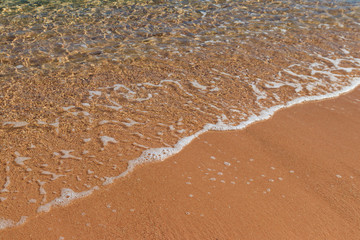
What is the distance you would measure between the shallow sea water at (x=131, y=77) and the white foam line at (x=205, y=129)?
22 millimetres

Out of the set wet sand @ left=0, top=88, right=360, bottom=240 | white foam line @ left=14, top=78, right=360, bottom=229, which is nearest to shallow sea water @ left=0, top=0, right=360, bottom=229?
white foam line @ left=14, top=78, right=360, bottom=229

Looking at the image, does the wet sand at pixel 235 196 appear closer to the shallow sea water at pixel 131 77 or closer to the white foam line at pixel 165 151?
the white foam line at pixel 165 151

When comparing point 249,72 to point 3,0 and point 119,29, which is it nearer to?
point 119,29

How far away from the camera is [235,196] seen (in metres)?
3.14

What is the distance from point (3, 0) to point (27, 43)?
3.77 meters

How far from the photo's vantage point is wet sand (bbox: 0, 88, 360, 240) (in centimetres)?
276

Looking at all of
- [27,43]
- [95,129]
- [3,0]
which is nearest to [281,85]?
[95,129]

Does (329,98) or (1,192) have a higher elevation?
(1,192)

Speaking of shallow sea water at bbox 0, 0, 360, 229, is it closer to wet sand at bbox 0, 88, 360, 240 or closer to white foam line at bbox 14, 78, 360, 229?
white foam line at bbox 14, 78, 360, 229

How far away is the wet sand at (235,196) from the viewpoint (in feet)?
9.05

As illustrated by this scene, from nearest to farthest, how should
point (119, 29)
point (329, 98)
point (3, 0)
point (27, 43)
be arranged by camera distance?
point (329, 98)
point (27, 43)
point (119, 29)
point (3, 0)

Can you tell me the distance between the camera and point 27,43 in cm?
663

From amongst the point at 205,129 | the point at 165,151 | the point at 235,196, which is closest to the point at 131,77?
the point at 205,129

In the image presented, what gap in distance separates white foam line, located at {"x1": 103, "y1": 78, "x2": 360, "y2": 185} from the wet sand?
9cm
